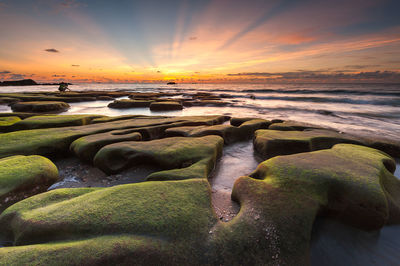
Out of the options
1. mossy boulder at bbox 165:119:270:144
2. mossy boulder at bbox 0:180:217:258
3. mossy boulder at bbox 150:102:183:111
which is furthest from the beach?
mossy boulder at bbox 150:102:183:111

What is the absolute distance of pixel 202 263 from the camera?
2617mm

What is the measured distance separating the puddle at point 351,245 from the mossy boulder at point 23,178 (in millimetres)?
6904

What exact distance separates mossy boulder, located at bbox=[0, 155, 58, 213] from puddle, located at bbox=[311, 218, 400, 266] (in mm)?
6904

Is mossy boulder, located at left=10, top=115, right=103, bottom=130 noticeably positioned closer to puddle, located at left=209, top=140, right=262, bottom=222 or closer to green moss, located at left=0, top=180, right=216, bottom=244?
green moss, located at left=0, top=180, right=216, bottom=244

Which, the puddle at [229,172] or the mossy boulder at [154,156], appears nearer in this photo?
the puddle at [229,172]

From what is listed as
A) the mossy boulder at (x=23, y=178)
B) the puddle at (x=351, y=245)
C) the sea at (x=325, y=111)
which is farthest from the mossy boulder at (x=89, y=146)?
the sea at (x=325, y=111)

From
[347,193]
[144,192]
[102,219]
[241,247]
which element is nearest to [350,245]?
[347,193]

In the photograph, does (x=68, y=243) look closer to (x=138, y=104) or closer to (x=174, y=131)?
(x=174, y=131)

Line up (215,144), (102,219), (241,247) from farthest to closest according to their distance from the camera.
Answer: (215,144)
(102,219)
(241,247)

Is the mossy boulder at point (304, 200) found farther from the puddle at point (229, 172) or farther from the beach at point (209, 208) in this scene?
the puddle at point (229, 172)

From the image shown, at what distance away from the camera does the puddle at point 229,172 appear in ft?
14.1

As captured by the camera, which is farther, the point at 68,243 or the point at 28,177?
the point at 28,177

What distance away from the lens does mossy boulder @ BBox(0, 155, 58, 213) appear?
429 cm

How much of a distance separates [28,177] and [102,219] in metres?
3.37
